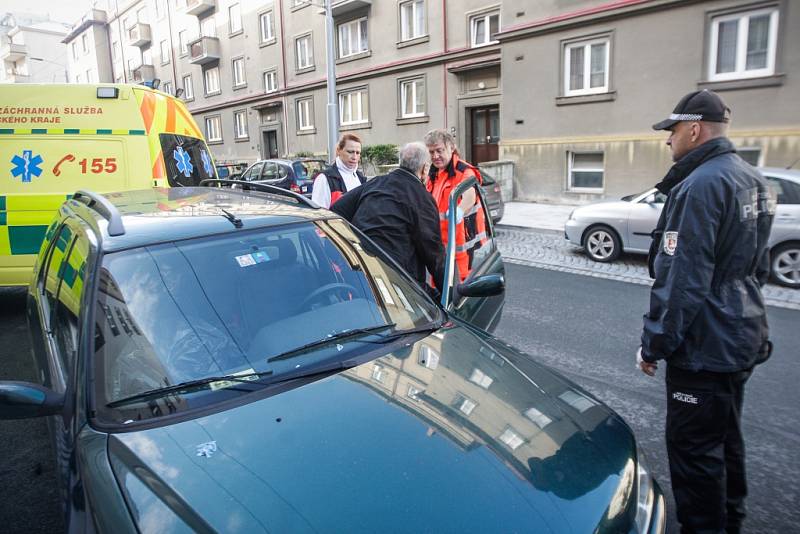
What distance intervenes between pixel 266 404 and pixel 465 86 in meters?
18.7

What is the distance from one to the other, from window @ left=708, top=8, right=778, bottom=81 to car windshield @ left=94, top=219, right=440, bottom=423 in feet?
43.2

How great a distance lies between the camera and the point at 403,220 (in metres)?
3.55

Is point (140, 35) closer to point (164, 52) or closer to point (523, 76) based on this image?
point (164, 52)

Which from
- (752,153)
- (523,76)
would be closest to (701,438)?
(752,153)

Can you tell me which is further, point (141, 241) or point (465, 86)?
point (465, 86)

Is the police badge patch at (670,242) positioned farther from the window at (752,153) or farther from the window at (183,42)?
the window at (183,42)

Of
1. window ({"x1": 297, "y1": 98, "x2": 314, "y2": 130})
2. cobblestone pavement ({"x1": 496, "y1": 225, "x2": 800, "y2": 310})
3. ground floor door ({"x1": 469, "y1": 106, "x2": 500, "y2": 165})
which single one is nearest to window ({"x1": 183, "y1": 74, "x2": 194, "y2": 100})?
window ({"x1": 297, "y1": 98, "x2": 314, "y2": 130})

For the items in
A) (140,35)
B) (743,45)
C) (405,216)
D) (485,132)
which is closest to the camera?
(405,216)

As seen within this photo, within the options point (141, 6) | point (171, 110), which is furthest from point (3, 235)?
point (141, 6)

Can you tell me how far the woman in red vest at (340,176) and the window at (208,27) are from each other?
2939 cm

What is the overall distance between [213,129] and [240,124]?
323 cm

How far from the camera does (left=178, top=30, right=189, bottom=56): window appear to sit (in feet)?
110

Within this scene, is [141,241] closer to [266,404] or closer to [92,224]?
[92,224]

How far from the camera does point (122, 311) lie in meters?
2.07
